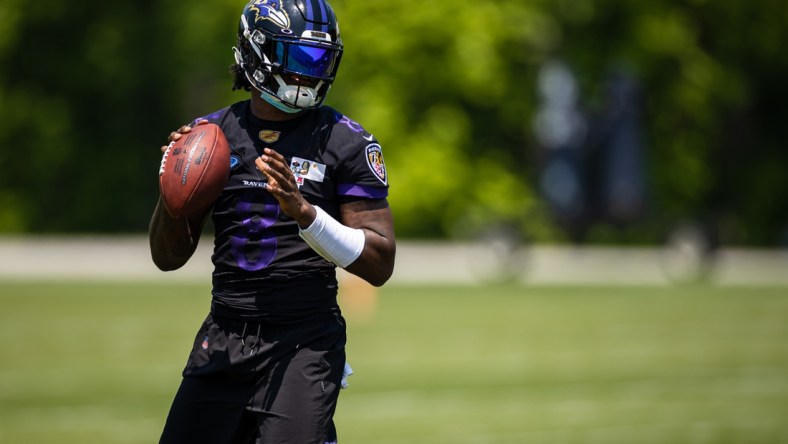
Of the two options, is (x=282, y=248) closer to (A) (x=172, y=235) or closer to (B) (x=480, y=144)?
(A) (x=172, y=235)

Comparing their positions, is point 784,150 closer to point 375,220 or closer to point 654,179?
point 654,179

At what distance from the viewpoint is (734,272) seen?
978 inches

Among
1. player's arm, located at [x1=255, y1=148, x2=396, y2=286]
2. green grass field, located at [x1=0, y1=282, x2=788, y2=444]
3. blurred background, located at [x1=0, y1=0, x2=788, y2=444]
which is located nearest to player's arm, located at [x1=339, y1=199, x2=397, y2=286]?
player's arm, located at [x1=255, y1=148, x2=396, y2=286]

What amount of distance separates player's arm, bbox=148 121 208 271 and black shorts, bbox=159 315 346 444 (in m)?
0.36

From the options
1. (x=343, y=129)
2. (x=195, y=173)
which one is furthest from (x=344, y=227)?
(x=195, y=173)

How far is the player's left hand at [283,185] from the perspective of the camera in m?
4.46

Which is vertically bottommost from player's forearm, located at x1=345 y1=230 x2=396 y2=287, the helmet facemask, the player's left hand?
player's forearm, located at x1=345 y1=230 x2=396 y2=287

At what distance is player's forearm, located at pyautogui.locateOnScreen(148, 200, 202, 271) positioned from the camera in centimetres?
490

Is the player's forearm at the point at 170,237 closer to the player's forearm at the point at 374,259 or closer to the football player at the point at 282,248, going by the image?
the football player at the point at 282,248

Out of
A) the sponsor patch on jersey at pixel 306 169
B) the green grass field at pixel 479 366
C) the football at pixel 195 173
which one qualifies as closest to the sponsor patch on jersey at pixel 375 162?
the sponsor patch on jersey at pixel 306 169

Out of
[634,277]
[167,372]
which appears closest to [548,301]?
[634,277]

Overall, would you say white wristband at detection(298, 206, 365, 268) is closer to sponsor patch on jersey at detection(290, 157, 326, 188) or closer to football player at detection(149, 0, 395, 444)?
football player at detection(149, 0, 395, 444)

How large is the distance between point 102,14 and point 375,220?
98.6 ft

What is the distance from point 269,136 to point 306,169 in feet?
0.67
